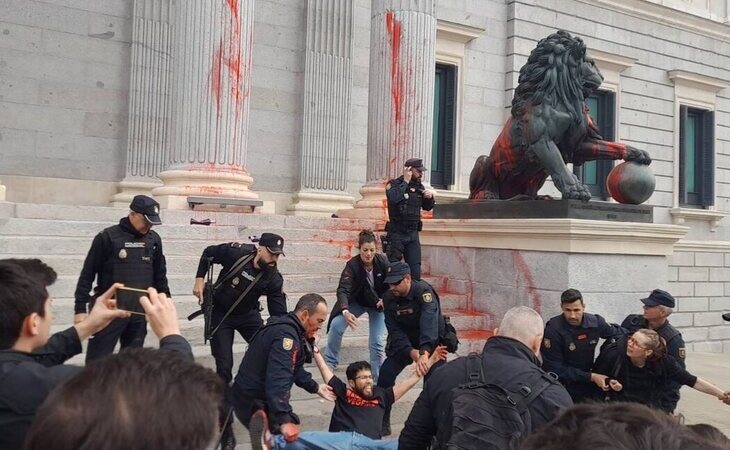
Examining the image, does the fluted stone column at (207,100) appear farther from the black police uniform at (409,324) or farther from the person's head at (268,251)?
the black police uniform at (409,324)

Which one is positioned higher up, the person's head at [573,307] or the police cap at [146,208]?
the police cap at [146,208]

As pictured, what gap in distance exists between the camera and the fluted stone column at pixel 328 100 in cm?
1436

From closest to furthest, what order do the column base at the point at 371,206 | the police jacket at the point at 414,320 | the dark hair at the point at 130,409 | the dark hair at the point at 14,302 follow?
the dark hair at the point at 130,409 → the dark hair at the point at 14,302 → the police jacket at the point at 414,320 → the column base at the point at 371,206

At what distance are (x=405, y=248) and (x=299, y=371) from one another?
4.30 meters

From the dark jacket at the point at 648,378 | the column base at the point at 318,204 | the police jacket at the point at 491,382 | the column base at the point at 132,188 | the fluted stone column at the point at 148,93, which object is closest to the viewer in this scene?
the police jacket at the point at 491,382

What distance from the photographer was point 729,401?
532cm

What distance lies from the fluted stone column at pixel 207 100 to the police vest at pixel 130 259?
14.3 ft

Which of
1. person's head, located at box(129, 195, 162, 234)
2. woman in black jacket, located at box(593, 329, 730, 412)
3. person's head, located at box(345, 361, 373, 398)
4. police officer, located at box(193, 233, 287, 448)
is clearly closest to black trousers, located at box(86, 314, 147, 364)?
police officer, located at box(193, 233, 287, 448)

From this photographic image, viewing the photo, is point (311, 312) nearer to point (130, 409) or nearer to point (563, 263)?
point (130, 409)

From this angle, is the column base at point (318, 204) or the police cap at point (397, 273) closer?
the police cap at point (397, 273)

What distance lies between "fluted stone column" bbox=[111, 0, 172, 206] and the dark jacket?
9.46 m

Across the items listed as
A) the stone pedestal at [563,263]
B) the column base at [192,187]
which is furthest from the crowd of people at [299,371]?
the column base at [192,187]

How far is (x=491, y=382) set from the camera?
336 centimetres

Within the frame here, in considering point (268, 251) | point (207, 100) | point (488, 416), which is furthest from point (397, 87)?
point (488, 416)
